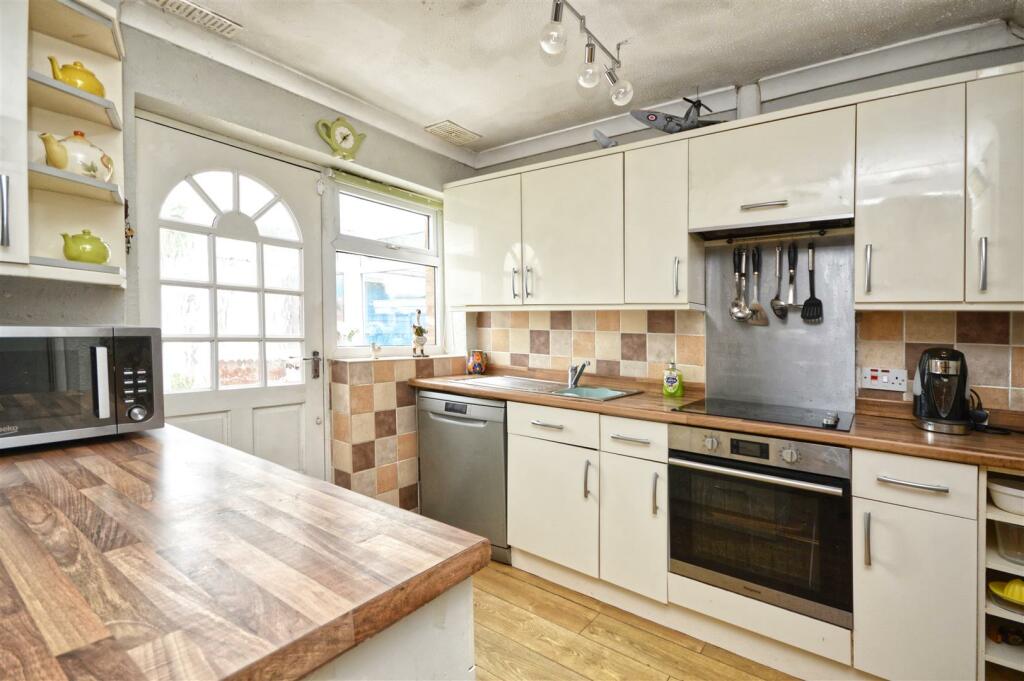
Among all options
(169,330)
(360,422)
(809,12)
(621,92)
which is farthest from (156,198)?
(809,12)

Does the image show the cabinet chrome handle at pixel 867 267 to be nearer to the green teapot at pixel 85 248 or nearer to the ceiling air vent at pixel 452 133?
the ceiling air vent at pixel 452 133

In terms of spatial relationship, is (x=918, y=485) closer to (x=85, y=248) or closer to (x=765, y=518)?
(x=765, y=518)

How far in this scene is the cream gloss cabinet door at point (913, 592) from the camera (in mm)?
1427

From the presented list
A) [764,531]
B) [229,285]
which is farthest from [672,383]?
[229,285]

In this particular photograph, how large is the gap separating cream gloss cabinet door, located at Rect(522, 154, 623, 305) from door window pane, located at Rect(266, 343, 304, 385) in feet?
4.19

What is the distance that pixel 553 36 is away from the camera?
135 centimetres

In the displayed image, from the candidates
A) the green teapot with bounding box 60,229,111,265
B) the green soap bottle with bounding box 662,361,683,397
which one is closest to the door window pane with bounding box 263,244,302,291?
the green teapot with bounding box 60,229,111,265

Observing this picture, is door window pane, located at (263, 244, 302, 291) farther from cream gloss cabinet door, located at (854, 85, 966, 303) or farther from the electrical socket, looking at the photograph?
the electrical socket

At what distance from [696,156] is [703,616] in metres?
1.95

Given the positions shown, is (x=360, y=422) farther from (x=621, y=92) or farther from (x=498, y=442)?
(x=621, y=92)

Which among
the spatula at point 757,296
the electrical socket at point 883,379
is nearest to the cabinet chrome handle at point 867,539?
the electrical socket at point 883,379

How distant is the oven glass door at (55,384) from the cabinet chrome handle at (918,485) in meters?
2.38

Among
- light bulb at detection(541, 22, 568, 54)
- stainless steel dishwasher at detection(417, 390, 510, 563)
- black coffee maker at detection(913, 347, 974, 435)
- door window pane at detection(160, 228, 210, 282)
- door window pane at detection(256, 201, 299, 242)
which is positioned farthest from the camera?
stainless steel dishwasher at detection(417, 390, 510, 563)

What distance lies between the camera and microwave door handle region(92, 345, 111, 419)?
1356 millimetres
